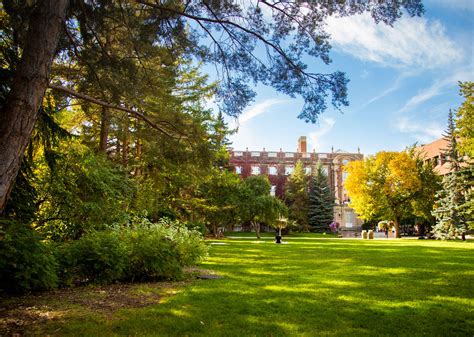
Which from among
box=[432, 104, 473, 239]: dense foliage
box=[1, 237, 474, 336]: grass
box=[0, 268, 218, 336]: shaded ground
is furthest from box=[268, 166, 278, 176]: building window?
box=[0, 268, 218, 336]: shaded ground

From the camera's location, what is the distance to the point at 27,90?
390 centimetres

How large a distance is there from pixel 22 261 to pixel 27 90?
8.15 feet

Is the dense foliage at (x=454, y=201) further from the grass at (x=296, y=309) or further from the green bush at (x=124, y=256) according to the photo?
the green bush at (x=124, y=256)

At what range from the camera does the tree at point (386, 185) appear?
30969 millimetres

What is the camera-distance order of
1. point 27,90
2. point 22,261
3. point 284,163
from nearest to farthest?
point 27,90, point 22,261, point 284,163

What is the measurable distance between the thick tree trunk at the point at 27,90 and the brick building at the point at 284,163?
46916 millimetres

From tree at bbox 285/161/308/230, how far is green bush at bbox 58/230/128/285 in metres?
34.5

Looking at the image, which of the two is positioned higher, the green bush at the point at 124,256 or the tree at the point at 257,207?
the tree at the point at 257,207

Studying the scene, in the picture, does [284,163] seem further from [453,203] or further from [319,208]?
[453,203]

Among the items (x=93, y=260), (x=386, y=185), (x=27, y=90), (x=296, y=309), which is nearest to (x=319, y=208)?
(x=386, y=185)

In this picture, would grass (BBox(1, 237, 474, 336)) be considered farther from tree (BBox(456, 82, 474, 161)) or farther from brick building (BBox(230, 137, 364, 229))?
brick building (BBox(230, 137, 364, 229))

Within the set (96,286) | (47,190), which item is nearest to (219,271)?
(96,286)

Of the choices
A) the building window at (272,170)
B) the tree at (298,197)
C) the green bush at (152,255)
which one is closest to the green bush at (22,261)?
the green bush at (152,255)

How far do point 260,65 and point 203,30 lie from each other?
127 cm
